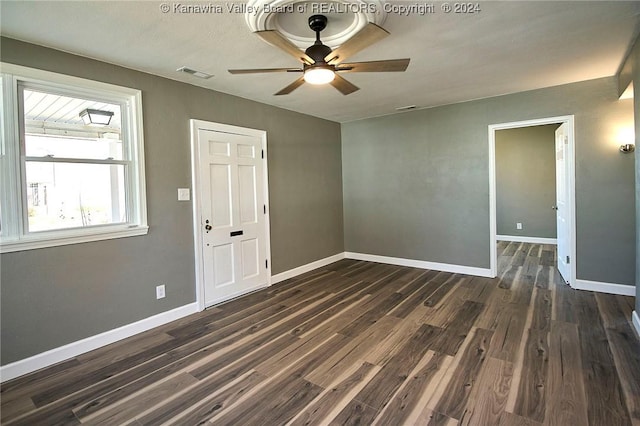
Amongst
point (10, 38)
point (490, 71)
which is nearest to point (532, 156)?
point (490, 71)

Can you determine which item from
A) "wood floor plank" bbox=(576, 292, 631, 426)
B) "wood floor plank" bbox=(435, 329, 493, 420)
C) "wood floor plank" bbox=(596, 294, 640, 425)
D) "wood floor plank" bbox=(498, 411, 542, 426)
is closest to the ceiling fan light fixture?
"wood floor plank" bbox=(435, 329, 493, 420)

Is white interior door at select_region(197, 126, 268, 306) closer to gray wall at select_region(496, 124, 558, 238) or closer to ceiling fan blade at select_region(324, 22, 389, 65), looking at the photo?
ceiling fan blade at select_region(324, 22, 389, 65)

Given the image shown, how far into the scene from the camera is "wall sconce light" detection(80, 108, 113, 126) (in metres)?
2.84

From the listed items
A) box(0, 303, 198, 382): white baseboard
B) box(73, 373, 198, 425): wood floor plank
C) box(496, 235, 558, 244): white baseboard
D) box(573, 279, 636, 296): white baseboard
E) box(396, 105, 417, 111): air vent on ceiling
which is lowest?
box(73, 373, 198, 425): wood floor plank

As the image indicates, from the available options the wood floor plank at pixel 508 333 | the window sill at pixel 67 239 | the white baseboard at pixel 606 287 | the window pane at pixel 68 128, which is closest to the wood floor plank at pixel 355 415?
the wood floor plank at pixel 508 333

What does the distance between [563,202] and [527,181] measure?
293 cm

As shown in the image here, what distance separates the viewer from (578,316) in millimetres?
3154

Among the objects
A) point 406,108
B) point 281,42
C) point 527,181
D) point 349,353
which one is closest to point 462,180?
point 406,108

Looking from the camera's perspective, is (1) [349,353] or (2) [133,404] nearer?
(2) [133,404]

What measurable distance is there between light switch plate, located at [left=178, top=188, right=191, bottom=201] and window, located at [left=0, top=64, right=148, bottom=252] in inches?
15.4

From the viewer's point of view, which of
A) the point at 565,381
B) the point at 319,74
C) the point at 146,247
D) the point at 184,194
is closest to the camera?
the point at 565,381

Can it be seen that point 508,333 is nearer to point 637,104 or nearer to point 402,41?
point 637,104

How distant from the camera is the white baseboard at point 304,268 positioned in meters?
4.61

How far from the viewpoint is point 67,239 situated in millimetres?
2629
